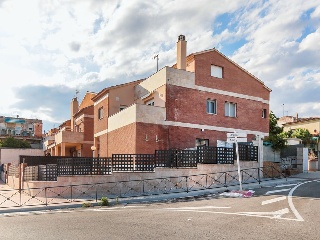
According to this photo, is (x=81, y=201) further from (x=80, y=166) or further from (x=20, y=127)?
(x=20, y=127)

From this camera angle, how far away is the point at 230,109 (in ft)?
100

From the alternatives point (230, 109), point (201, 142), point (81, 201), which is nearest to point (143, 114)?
point (201, 142)

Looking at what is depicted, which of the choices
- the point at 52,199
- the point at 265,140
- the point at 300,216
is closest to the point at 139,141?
the point at 52,199

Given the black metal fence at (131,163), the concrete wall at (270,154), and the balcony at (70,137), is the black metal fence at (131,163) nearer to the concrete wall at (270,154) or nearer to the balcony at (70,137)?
the concrete wall at (270,154)

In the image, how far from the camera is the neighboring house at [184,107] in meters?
26.0

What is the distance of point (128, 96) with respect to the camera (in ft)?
106

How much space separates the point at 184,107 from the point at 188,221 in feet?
56.7

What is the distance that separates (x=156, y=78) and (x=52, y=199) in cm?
1433

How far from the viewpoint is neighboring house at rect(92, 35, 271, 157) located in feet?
85.4

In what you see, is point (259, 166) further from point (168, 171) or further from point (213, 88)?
point (213, 88)

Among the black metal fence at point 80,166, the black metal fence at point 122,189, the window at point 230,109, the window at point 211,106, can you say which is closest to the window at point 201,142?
the window at point 211,106

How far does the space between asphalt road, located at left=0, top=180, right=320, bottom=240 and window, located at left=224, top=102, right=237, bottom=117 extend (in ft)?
50.4

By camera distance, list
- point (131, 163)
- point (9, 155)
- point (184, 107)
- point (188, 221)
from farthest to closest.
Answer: point (9, 155)
point (184, 107)
point (131, 163)
point (188, 221)

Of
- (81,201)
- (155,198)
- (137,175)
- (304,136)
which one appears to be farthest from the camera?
(304,136)
